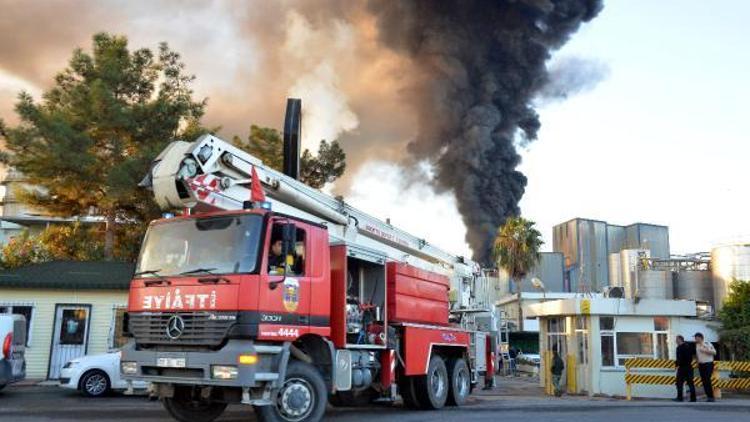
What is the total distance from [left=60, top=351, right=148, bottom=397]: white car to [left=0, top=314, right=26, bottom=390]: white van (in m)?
0.93

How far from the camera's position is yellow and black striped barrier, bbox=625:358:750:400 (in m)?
16.8

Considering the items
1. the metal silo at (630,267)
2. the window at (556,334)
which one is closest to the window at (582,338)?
the window at (556,334)

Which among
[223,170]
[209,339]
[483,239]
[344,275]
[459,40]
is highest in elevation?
[459,40]

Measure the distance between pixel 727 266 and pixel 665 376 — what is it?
29419 mm

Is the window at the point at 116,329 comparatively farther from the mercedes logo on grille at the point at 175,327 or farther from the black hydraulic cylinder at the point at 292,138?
the mercedes logo on grille at the point at 175,327

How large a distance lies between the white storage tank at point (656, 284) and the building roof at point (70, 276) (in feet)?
116

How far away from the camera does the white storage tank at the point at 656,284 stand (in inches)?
1740

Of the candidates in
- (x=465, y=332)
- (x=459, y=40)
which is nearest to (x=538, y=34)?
(x=459, y=40)

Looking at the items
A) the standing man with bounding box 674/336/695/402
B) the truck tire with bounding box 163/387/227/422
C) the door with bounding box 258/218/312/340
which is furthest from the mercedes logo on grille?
the standing man with bounding box 674/336/695/402

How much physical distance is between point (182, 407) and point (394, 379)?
3.50 metres

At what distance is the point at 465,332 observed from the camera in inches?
536

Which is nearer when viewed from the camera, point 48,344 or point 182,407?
point 182,407

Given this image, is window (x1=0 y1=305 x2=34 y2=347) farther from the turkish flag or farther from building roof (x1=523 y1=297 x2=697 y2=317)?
building roof (x1=523 y1=297 x2=697 y2=317)

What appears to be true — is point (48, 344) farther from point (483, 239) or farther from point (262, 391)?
point (483, 239)
